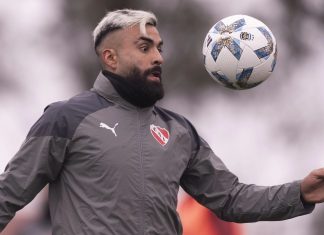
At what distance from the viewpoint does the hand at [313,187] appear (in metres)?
8.12

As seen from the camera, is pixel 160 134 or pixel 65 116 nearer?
pixel 65 116

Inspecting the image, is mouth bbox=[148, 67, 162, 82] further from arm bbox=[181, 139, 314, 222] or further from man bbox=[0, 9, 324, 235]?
arm bbox=[181, 139, 314, 222]

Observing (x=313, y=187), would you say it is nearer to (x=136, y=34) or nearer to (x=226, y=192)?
(x=226, y=192)

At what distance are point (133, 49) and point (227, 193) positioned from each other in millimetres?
871

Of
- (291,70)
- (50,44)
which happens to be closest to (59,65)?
(50,44)

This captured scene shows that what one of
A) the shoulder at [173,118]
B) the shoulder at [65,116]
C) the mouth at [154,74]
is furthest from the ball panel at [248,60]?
the shoulder at [65,116]

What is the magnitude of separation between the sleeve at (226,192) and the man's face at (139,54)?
0.47 metres

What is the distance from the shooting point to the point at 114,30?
27.4 ft

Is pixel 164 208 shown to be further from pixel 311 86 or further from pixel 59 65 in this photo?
pixel 311 86

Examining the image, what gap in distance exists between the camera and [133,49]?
828 centimetres

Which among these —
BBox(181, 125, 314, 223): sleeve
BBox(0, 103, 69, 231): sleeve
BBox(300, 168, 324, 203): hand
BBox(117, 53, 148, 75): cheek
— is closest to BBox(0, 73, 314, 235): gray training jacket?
BBox(0, 103, 69, 231): sleeve

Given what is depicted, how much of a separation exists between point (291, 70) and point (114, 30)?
6.81 m

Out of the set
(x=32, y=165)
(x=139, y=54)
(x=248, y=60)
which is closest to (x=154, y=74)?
(x=139, y=54)

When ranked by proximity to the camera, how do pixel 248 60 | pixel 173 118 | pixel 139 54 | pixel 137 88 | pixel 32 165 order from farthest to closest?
1. pixel 248 60
2. pixel 173 118
3. pixel 139 54
4. pixel 137 88
5. pixel 32 165
